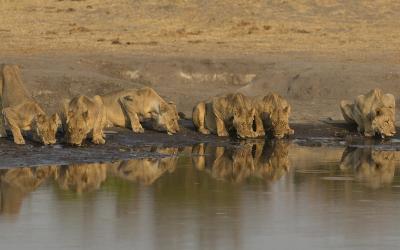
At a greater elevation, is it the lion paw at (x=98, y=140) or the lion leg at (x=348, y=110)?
the lion leg at (x=348, y=110)

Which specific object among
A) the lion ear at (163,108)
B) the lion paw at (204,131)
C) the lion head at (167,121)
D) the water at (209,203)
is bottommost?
the water at (209,203)

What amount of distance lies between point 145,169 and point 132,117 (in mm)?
4676

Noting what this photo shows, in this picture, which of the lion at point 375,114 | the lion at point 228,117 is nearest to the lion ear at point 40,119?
the lion at point 228,117

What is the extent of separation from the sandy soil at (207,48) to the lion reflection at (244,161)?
12.4 feet

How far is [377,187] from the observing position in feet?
57.3

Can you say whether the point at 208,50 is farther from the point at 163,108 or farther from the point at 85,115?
the point at 85,115

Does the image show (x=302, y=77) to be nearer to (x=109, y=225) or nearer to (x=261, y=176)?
(x=261, y=176)

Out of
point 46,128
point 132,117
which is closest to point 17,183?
point 46,128

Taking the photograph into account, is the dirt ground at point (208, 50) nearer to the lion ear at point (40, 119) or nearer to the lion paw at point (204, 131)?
the lion paw at point (204, 131)

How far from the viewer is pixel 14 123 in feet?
68.0

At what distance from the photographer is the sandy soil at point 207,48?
1126 inches

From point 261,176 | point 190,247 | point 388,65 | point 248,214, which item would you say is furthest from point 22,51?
point 190,247

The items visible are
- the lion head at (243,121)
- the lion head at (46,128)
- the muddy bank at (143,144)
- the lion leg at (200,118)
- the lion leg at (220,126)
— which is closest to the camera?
the muddy bank at (143,144)

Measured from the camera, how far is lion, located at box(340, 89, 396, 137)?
2372cm
